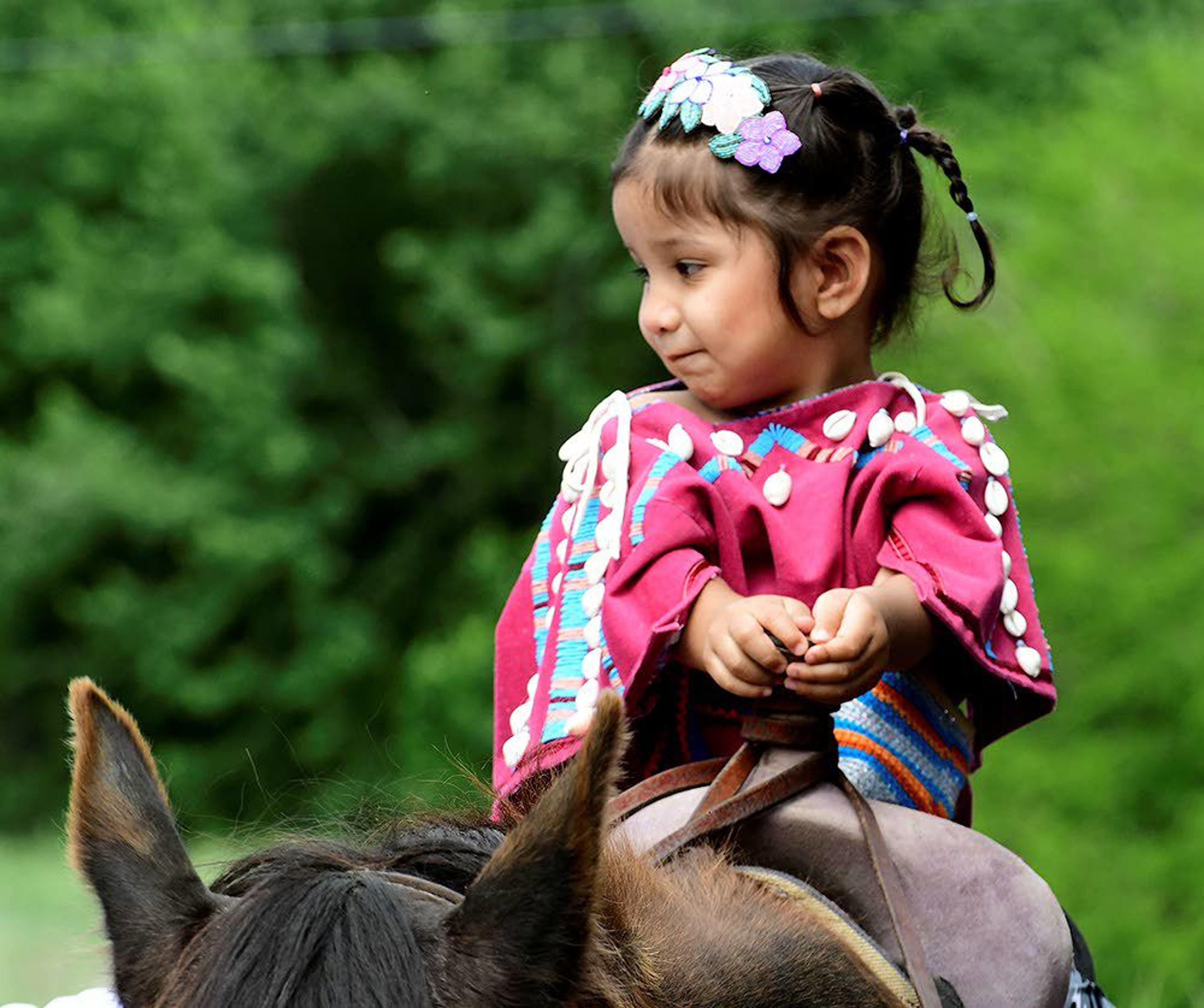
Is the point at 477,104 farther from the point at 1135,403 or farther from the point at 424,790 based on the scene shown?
the point at 424,790

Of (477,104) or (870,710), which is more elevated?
(477,104)

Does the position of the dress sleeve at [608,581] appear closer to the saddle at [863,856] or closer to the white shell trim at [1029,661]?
the saddle at [863,856]

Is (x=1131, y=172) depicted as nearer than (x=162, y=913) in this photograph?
No

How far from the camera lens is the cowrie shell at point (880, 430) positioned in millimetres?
2430

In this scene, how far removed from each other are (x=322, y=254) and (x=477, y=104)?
7.42 ft

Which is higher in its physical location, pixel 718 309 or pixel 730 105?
pixel 730 105

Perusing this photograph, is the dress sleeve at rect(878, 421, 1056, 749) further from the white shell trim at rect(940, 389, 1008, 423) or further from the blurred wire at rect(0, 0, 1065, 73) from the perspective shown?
the blurred wire at rect(0, 0, 1065, 73)

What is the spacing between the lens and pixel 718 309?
8.02 feet

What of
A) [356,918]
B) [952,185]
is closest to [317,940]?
[356,918]

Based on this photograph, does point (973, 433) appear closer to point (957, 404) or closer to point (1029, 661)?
point (957, 404)

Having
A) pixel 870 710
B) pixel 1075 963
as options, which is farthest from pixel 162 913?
pixel 1075 963

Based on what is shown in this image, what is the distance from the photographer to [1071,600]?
361 inches

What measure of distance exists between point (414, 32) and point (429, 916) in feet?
56.4

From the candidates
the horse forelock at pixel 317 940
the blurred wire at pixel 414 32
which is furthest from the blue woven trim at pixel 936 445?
the blurred wire at pixel 414 32
